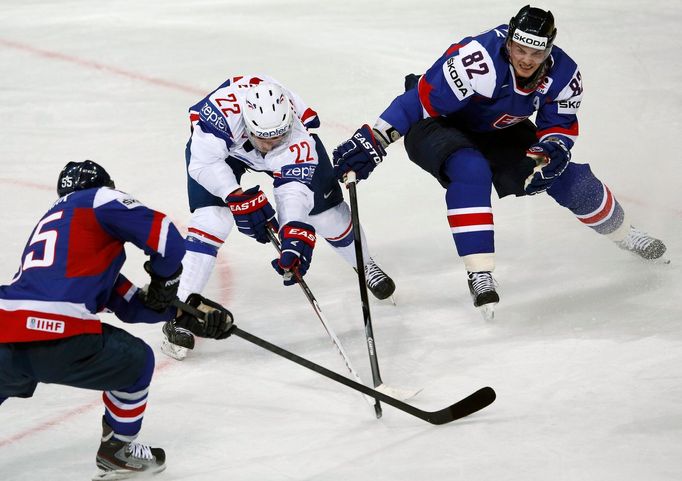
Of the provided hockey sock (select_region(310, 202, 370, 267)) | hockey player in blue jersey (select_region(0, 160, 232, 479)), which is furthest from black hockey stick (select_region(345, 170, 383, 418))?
hockey player in blue jersey (select_region(0, 160, 232, 479))

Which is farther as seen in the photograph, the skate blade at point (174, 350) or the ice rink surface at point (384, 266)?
the skate blade at point (174, 350)

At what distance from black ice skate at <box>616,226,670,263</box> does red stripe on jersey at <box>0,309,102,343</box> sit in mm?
2589

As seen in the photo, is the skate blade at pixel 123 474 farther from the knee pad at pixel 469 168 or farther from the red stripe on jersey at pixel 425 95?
the red stripe on jersey at pixel 425 95

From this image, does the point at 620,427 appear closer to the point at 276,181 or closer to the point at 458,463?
the point at 458,463

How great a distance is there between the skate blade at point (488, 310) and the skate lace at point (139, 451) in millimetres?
1422

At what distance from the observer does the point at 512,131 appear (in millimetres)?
4473

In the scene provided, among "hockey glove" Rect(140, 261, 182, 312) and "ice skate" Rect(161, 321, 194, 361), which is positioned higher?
"hockey glove" Rect(140, 261, 182, 312)

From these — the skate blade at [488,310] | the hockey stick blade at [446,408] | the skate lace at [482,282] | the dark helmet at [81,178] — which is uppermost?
the dark helmet at [81,178]

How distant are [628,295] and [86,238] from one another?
2321 millimetres

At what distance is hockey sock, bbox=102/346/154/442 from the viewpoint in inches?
124

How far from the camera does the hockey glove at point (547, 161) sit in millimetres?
4137

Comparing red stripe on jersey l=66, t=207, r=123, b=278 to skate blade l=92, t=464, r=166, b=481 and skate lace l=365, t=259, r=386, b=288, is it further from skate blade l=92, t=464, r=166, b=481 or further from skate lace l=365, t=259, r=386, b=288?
skate lace l=365, t=259, r=386, b=288

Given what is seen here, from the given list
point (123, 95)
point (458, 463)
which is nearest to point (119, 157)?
point (123, 95)

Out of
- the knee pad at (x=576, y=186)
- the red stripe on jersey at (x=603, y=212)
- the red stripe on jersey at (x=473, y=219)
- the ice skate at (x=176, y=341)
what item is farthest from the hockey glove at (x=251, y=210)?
the red stripe on jersey at (x=603, y=212)
